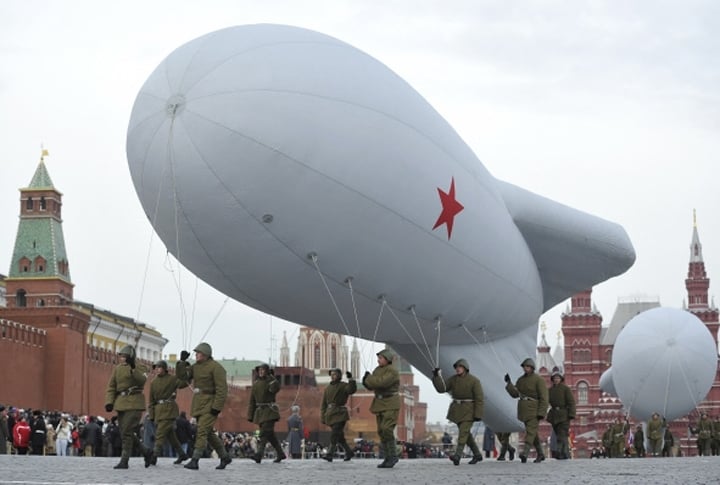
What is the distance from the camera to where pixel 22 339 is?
75.6 m

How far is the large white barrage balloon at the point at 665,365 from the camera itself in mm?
38594

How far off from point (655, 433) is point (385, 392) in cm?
1758

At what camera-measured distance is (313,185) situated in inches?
664

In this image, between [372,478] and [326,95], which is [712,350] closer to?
[326,95]

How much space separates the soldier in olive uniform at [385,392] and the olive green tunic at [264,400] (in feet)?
6.54

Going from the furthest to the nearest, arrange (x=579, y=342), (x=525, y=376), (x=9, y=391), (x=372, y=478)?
(x=579, y=342)
(x=9, y=391)
(x=525, y=376)
(x=372, y=478)

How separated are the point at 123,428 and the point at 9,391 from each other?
57136 millimetres

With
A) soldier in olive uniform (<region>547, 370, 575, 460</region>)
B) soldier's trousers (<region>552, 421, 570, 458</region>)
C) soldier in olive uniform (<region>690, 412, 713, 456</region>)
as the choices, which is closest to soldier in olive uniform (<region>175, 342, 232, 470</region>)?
soldier in olive uniform (<region>547, 370, 575, 460</region>)

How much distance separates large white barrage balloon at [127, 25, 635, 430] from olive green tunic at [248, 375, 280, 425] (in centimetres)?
107

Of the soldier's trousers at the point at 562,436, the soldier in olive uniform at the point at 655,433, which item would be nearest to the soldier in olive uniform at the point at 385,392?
the soldier's trousers at the point at 562,436

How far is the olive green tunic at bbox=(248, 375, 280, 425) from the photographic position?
18859 mm

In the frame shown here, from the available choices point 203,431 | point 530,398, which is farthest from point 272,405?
point 530,398

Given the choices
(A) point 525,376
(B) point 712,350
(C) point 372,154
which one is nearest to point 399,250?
(C) point 372,154

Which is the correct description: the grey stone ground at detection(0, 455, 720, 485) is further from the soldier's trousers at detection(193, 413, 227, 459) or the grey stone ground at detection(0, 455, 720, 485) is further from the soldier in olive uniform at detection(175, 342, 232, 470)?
the soldier in olive uniform at detection(175, 342, 232, 470)
